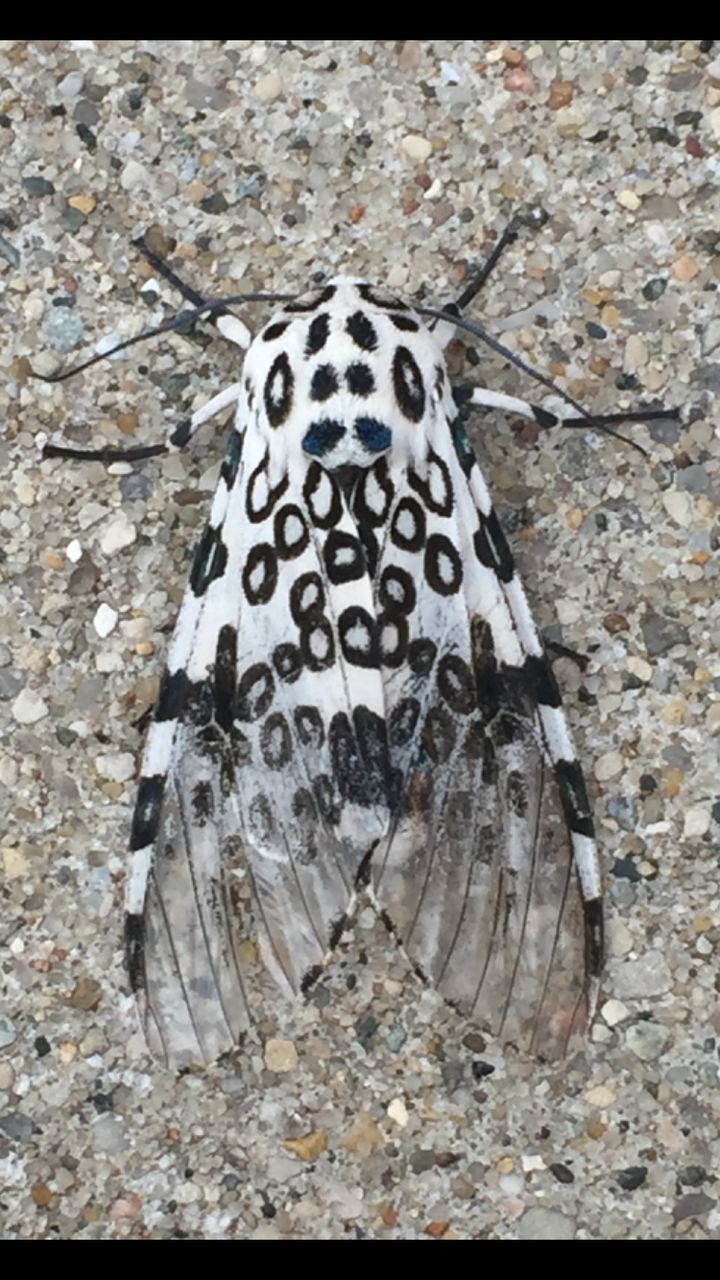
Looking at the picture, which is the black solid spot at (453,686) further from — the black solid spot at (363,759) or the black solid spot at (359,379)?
the black solid spot at (359,379)

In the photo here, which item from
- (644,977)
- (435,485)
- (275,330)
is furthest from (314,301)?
(644,977)

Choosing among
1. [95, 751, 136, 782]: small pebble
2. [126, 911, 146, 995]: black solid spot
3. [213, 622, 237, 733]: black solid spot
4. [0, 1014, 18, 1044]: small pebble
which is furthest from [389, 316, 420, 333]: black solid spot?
[0, 1014, 18, 1044]: small pebble

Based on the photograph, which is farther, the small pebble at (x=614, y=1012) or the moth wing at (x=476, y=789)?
the small pebble at (x=614, y=1012)

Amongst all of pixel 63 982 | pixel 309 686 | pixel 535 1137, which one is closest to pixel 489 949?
pixel 535 1137

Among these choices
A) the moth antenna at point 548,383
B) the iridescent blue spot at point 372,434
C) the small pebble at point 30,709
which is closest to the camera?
the iridescent blue spot at point 372,434

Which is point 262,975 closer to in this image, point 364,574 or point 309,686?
point 309,686

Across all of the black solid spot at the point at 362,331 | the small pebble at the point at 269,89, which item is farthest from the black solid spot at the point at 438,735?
the small pebble at the point at 269,89
